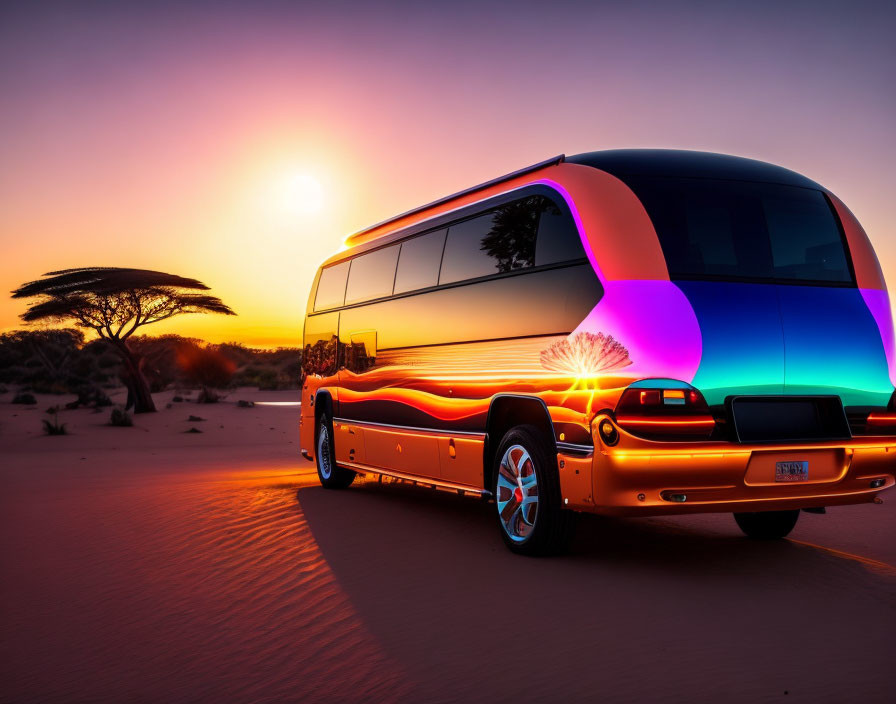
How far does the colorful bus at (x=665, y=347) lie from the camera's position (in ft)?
24.0

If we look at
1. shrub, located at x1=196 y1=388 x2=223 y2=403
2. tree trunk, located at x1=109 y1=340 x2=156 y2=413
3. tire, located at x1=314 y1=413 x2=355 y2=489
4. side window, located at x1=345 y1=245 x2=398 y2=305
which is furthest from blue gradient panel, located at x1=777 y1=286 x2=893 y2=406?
shrub, located at x1=196 y1=388 x2=223 y2=403

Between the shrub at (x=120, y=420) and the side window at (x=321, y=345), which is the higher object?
the side window at (x=321, y=345)

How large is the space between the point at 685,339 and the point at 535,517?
2.07 m

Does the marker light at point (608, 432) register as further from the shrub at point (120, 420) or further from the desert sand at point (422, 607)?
the shrub at point (120, 420)

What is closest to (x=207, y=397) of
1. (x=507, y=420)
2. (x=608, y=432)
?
(x=507, y=420)

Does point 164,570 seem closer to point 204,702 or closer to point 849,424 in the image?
point 204,702

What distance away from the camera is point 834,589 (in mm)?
7344

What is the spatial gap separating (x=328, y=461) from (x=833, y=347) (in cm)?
820

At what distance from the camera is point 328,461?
14391 millimetres

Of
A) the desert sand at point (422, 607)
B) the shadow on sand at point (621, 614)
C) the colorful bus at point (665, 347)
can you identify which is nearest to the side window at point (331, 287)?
the desert sand at point (422, 607)

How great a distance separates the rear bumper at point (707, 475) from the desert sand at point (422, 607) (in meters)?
0.60

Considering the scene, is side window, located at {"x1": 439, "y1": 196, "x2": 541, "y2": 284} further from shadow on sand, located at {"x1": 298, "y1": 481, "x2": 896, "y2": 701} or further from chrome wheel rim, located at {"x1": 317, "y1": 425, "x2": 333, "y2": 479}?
chrome wheel rim, located at {"x1": 317, "y1": 425, "x2": 333, "y2": 479}

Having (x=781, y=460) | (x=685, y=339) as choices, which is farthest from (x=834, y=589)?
(x=685, y=339)

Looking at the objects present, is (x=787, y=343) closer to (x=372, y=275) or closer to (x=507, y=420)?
(x=507, y=420)
